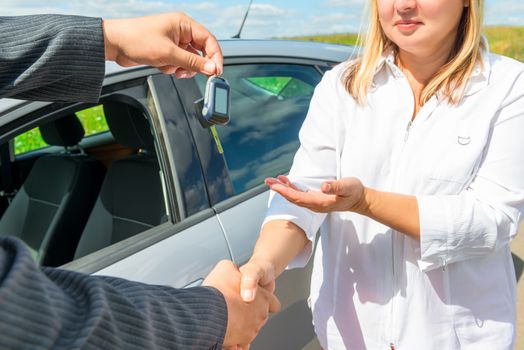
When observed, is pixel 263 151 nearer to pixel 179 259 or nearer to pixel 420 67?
pixel 179 259

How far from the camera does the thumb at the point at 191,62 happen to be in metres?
1.59

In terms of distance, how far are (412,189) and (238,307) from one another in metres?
0.59

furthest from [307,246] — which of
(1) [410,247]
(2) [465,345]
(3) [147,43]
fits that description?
(3) [147,43]

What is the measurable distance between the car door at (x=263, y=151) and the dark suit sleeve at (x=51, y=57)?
0.74 meters

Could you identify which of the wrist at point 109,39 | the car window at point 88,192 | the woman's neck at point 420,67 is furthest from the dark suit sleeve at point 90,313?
the car window at point 88,192

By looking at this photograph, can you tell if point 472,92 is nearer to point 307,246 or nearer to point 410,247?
point 410,247

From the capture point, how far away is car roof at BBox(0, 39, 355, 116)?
241cm

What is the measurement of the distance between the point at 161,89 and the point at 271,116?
59cm

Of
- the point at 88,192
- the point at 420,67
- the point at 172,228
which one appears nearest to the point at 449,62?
the point at 420,67

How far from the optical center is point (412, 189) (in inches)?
61.9

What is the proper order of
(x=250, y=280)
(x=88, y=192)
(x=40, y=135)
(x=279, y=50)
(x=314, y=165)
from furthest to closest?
(x=40, y=135), (x=88, y=192), (x=279, y=50), (x=314, y=165), (x=250, y=280)

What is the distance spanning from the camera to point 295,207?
1649 mm


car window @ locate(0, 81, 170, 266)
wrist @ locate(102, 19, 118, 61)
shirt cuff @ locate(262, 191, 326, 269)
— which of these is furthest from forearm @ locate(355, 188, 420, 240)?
car window @ locate(0, 81, 170, 266)

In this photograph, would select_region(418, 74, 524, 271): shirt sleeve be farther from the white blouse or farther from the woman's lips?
the woman's lips
